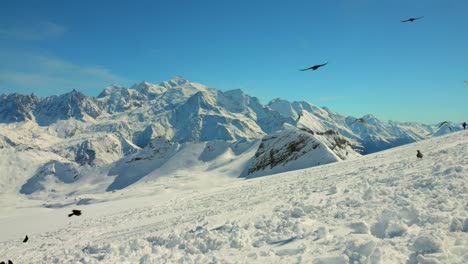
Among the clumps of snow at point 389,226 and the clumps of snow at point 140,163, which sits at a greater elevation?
the clumps of snow at point 140,163

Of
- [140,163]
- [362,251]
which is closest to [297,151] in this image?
[362,251]

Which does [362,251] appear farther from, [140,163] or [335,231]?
[140,163]

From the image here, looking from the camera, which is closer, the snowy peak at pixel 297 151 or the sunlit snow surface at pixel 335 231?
the sunlit snow surface at pixel 335 231

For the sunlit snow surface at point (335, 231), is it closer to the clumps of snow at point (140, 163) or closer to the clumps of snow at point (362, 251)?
the clumps of snow at point (362, 251)

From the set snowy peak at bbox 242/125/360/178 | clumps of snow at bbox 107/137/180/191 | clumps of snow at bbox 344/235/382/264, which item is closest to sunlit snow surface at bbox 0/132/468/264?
clumps of snow at bbox 344/235/382/264

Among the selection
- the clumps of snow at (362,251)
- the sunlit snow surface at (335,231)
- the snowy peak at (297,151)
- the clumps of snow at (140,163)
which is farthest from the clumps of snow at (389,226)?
the clumps of snow at (140,163)

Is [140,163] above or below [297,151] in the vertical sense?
above

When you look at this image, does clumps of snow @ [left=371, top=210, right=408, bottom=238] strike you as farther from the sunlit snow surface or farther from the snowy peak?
the snowy peak

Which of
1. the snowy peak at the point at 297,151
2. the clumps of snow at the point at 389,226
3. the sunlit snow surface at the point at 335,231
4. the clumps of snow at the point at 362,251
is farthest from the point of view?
the snowy peak at the point at 297,151

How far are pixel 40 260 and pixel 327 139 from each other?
60.8 meters

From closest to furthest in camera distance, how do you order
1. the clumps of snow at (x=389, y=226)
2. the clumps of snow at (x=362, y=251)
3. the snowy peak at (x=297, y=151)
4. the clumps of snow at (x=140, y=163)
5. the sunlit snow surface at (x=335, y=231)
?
the clumps of snow at (x=362, y=251) < the sunlit snow surface at (x=335, y=231) < the clumps of snow at (x=389, y=226) < the snowy peak at (x=297, y=151) < the clumps of snow at (x=140, y=163)

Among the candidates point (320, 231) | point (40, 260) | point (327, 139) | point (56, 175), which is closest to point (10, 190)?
point (56, 175)

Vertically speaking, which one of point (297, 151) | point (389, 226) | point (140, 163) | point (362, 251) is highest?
point (140, 163)

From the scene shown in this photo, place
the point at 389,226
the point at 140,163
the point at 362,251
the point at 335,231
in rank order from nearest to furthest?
the point at 362,251
the point at 389,226
the point at 335,231
the point at 140,163
